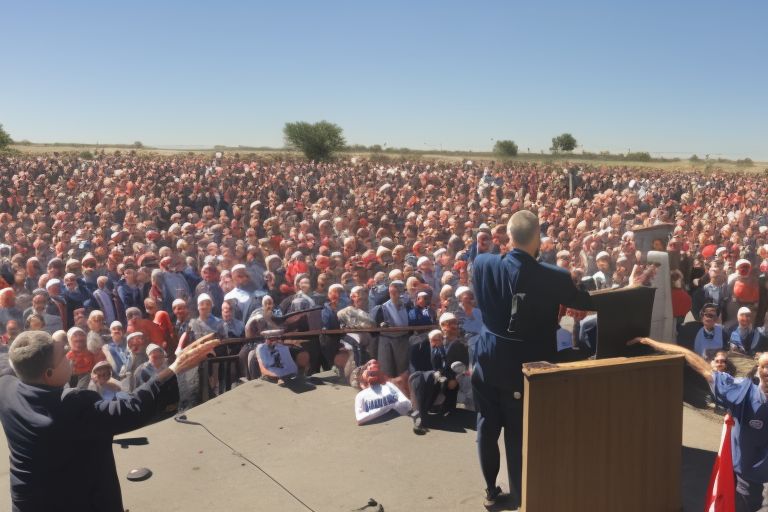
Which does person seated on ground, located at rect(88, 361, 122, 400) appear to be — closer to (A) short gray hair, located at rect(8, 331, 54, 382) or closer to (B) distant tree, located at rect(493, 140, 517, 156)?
(A) short gray hair, located at rect(8, 331, 54, 382)

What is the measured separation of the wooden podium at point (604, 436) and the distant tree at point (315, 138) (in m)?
48.6

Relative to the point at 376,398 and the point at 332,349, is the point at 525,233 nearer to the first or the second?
the point at 376,398

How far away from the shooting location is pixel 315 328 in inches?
308

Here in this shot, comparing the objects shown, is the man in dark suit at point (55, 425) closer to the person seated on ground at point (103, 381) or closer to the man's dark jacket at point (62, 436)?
the man's dark jacket at point (62, 436)

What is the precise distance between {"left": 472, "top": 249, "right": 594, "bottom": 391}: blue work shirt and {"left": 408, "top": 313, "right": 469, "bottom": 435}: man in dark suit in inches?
76.5

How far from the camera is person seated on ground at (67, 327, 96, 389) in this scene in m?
6.88

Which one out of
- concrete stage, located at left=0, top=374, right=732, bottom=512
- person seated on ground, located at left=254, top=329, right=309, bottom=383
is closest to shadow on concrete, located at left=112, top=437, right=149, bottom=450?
concrete stage, located at left=0, top=374, right=732, bottom=512

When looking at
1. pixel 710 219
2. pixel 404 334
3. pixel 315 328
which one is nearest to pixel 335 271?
pixel 315 328

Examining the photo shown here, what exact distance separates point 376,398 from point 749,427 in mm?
2934

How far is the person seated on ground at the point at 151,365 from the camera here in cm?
675

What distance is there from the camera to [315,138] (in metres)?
51.0

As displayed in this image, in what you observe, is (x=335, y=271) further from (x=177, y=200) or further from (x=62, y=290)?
(x=177, y=200)

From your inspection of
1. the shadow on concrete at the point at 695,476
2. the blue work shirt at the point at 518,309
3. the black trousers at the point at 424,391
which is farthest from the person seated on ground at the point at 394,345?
the blue work shirt at the point at 518,309

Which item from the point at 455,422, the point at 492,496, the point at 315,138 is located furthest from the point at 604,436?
the point at 315,138
